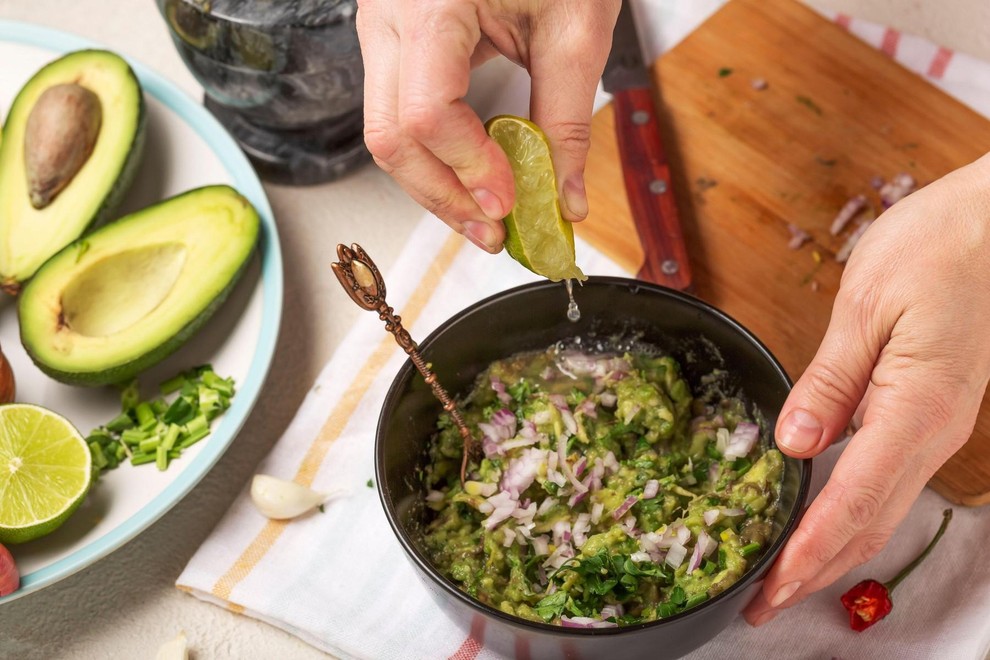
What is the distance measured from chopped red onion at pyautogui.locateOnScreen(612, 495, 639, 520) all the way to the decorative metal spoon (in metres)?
0.21

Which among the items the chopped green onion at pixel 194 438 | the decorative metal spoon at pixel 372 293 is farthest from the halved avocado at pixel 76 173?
the decorative metal spoon at pixel 372 293

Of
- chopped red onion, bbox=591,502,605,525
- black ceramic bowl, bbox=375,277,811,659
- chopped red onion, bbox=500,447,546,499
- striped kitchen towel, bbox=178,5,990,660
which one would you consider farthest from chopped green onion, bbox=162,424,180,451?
chopped red onion, bbox=591,502,605,525

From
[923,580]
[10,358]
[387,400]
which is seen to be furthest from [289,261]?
[923,580]

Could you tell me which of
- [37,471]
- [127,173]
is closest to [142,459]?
[37,471]

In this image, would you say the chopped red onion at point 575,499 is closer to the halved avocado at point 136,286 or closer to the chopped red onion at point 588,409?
the chopped red onion at point 588,409

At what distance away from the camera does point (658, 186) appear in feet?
A: 5.30

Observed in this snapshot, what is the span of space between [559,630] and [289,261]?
0.88 meters

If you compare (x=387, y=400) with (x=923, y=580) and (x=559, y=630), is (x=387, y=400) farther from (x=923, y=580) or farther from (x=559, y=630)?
Answer: (x=923, y=580)

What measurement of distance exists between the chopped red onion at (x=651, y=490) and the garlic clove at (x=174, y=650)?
636mm

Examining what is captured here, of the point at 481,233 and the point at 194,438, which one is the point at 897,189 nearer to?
the point at 481,233

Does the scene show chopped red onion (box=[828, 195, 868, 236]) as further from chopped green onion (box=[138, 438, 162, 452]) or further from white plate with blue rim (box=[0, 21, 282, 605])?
chopped green onion (box=[138, 438, 162, 452])

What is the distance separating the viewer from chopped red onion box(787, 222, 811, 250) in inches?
63.4

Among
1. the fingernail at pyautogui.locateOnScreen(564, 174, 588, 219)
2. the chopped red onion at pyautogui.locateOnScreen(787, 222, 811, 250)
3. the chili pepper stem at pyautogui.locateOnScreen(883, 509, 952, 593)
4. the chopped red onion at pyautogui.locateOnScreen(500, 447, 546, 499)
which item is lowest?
the chili pepper stem at pyautogui.locateOnScreen(883, 509, 952, 593)

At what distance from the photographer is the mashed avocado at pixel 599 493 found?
1.18 m
